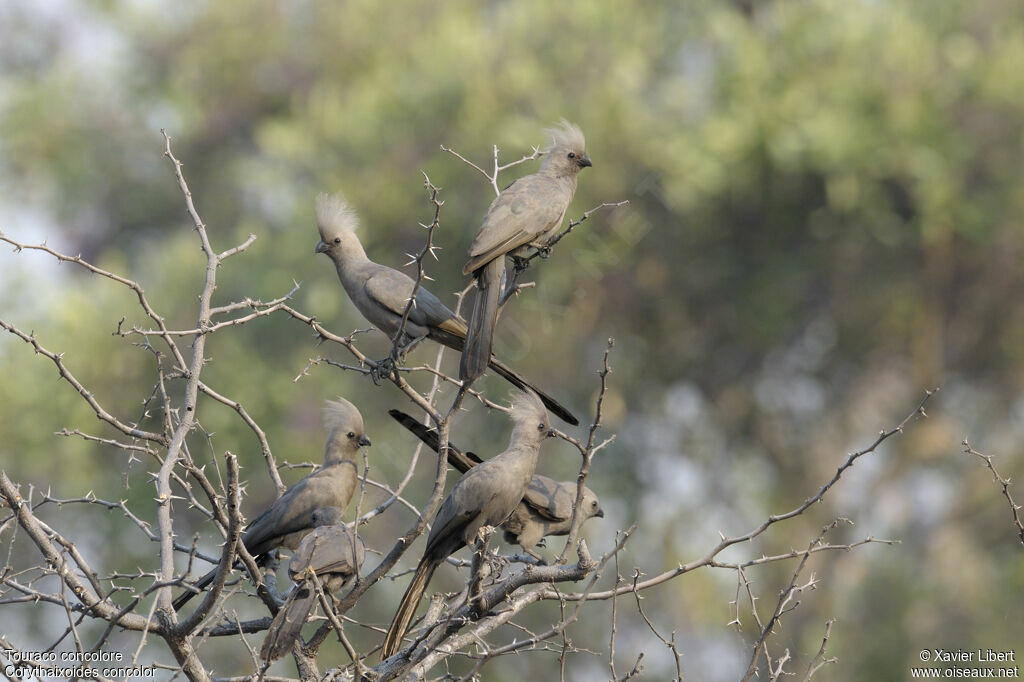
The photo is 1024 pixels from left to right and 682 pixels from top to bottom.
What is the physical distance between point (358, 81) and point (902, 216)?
7.97 m

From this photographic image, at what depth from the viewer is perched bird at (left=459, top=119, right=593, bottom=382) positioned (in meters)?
4.30

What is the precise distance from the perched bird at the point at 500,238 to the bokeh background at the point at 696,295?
6.78m

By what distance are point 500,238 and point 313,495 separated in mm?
1259

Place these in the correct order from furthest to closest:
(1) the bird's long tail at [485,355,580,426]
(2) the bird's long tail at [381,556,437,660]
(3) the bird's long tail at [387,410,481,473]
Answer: (1) the bird's long tail at [485,355,580,426] < (3) the bird's long tail at [387,410,481,473] < (2) the bird's long tail at [381,556,437,660]

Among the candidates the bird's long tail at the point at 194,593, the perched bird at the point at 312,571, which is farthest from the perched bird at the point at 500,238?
the bird's long tail at the point at 194,593

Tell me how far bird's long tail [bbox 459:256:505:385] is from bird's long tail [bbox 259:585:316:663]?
862 mm

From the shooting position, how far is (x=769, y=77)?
544 inches

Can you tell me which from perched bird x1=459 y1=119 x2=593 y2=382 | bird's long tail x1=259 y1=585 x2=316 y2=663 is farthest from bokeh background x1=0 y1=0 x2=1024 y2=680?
bird's long tail x1=259 y1=585 x2=316 y2=663

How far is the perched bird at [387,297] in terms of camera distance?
4629mm

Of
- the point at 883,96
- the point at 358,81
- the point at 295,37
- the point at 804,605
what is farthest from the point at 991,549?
the point at 295,37

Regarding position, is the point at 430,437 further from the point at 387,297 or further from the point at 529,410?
the point at 387,297

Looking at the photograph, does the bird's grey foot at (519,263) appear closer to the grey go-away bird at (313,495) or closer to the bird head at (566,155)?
the bird head at (566,155)

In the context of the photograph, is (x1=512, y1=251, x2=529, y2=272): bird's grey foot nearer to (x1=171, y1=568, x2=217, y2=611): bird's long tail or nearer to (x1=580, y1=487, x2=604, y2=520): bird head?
(x1=580, y1=487, x2=604, y2=520): bird head

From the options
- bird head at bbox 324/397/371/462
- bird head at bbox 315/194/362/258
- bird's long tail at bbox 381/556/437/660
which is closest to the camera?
bird's long tail at bbox 381/556/437/660
